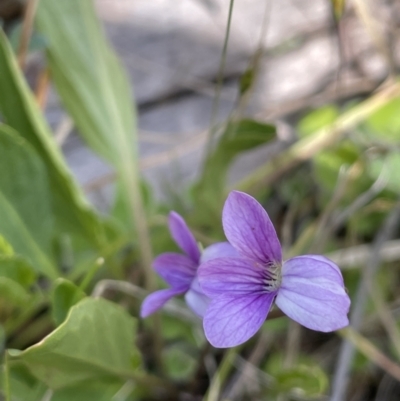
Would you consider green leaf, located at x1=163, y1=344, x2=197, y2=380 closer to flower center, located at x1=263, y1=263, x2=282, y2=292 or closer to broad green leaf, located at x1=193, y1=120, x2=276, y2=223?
broad green leaf, located at x1=193, y1=120, x2=276, y2=223

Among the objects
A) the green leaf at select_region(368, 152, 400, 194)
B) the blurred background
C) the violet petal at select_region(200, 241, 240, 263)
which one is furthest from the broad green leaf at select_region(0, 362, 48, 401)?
the green leaf at select_region(368, 152, 400, 194)

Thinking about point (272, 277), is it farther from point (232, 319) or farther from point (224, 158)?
point (224, 158)

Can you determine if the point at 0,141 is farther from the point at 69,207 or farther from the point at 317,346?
the point at 317,346

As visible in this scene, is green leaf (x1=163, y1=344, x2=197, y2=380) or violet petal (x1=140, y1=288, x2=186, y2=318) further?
green leaf (x1=163, y1=344, x2=197, y2=380)

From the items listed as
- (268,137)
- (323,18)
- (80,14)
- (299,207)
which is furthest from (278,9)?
(268,137)

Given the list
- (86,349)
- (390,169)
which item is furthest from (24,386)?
(390,169)

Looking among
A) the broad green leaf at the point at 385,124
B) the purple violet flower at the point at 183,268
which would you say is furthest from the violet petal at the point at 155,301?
the broad green leaf at the point at 385,124
